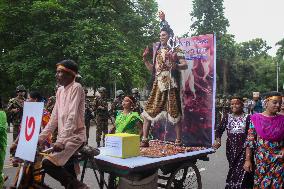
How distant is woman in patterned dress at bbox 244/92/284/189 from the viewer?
4.52m

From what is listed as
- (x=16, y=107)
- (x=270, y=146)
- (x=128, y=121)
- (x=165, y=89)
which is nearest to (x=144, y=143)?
(x=128, y=121)

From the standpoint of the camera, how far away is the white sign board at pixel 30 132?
12.7 ft

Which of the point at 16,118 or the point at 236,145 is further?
the point at 16,118

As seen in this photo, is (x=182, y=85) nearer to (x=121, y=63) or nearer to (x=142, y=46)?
(x=121, y=63)

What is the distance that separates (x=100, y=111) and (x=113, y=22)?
16.0 meters

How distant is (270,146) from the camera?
4566 millimetres

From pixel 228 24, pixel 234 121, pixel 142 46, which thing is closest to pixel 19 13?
pixel 142 46

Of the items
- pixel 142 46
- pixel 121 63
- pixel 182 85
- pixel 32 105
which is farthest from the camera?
pixel 142 46

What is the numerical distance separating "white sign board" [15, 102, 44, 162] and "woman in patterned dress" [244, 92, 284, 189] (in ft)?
8.67

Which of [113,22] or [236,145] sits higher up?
[113,22]

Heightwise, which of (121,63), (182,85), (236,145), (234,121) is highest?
(121,63)

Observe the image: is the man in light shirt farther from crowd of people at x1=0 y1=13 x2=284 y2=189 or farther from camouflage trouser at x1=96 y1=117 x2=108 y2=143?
camouflage trouser at x1=96 y1=117 x2=108 y2=143

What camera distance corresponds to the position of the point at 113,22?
2706 cm

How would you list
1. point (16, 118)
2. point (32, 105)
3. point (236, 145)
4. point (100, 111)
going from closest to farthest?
point (32, 105)
point (236, 145)
point (16, 118)
point (100, 111)
